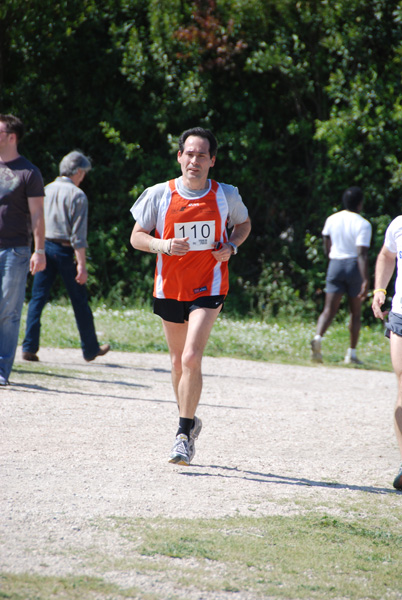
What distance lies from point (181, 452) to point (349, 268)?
19.2 ft

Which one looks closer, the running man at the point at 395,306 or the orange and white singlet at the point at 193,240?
the running man at the point at 395,306

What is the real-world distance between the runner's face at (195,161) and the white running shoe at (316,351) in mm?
5324

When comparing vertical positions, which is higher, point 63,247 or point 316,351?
point 63,247

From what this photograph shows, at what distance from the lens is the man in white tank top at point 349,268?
10242 millimetres

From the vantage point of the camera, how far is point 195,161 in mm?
5109

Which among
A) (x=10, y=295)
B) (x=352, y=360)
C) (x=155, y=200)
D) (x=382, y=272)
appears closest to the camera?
(x=155, y=200)

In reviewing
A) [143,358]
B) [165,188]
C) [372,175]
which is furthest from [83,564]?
[372,175]

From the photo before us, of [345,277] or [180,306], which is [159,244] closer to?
[180,306]

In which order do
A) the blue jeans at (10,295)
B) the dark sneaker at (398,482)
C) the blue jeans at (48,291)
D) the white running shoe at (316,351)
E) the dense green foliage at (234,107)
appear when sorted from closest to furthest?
1. the dark sneaker at (398,482)
2. the blue jeans at (10,295)
3. the blue jeans at (48,291)
4. the white running shoe at (316,351)
5. the dense green foliage at (234,107)

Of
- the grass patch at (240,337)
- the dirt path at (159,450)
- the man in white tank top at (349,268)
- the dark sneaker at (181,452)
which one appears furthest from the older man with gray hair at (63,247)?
the dark sneaker at (181,452)

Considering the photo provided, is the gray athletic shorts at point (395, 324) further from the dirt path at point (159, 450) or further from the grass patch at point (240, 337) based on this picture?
the grass patch at point (240, 337)

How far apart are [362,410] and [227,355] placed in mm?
3270

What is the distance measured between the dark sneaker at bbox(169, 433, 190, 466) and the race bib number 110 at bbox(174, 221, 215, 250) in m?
1.15

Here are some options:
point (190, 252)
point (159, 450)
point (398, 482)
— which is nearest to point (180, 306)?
point (190, 252)
